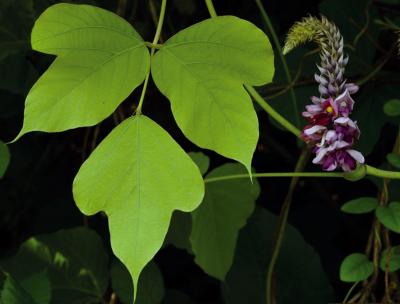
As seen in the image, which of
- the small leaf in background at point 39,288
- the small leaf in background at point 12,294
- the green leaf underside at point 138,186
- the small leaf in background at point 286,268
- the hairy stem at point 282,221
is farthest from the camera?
the small leaf in background at point 286,268

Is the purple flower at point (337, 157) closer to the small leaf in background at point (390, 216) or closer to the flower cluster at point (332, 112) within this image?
the flower cluster at point (332, 112)

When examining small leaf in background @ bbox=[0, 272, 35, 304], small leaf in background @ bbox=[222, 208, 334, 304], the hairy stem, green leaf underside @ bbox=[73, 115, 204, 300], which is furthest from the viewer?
small leaf in background @ bbox=[222, 208, 334, 304]

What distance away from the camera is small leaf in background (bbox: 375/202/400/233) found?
103 cm

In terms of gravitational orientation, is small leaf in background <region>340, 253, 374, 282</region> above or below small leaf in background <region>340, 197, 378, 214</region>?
below

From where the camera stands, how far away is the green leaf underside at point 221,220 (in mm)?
1183

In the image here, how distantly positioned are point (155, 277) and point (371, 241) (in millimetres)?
386

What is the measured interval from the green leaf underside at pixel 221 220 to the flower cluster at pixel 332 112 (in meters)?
0.35

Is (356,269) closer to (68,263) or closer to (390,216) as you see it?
(390,216)

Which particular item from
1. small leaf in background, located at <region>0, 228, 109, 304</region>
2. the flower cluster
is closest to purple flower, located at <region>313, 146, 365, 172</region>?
the flower cluster

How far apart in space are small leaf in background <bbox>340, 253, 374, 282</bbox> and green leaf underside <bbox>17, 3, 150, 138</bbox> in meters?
0.44

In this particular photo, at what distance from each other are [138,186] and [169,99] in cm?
11

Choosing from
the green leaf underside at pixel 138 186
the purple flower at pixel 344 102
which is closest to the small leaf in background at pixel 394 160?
the purple flower at pixel 344 102

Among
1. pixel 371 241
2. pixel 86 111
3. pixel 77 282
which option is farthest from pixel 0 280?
pixel 371 241

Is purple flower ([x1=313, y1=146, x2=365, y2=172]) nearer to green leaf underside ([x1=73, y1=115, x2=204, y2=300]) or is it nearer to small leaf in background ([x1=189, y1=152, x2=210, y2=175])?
green leaf underside ([x1=73, y1=115, x2=204, y2=300])
